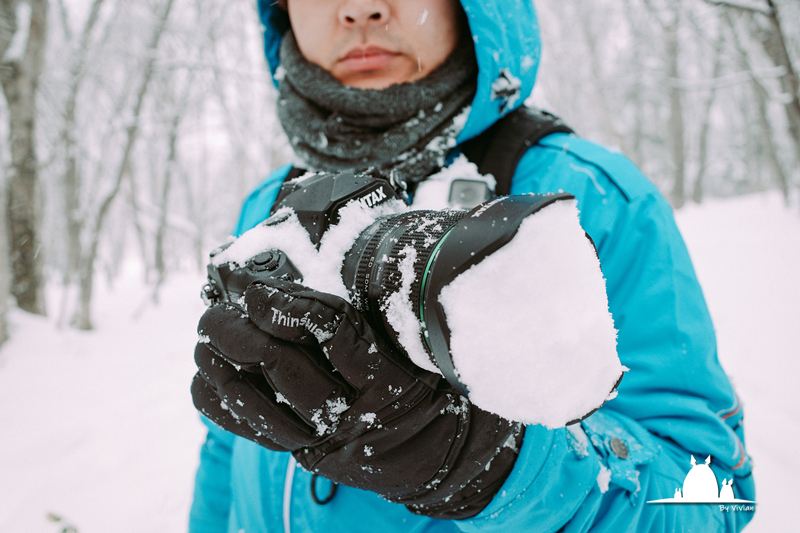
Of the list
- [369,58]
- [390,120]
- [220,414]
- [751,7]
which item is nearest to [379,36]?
[369,58]

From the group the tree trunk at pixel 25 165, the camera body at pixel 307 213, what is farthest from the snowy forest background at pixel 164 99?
the camera body at pixel 307 213

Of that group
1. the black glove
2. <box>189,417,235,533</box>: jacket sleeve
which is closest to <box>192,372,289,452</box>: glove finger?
the black glove

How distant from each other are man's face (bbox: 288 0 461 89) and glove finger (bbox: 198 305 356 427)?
709 millimetres

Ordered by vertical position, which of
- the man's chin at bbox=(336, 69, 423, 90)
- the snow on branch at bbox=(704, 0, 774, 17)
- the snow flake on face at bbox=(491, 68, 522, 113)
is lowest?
the snow flake on face at bbox=(491, 68, 522, 113)

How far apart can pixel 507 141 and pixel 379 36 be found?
0.37 metres

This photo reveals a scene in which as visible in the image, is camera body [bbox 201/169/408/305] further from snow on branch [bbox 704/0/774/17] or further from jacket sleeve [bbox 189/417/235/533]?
snow on branch [bbox 704/0/774/17]

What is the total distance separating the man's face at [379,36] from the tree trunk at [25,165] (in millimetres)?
3810

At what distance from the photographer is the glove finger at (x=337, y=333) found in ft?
1.84

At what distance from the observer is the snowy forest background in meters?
3.67

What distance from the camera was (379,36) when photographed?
1010 mm

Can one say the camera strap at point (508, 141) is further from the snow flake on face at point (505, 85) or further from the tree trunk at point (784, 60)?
the tree trunk at point (784, 60)

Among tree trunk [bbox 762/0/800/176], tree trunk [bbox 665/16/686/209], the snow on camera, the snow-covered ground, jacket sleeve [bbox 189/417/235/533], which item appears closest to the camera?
the snow on camera

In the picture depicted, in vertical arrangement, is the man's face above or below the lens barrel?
above

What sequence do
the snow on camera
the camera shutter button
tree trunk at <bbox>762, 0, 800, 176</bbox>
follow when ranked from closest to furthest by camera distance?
the snow on camera < the camera shutter button < tree trunk at <bbox>762, 0, 800, 176</bbox>
